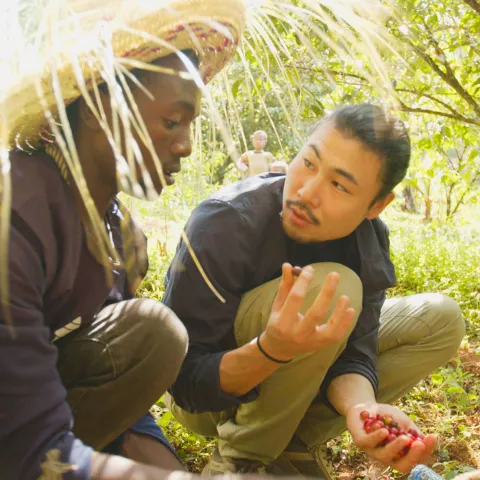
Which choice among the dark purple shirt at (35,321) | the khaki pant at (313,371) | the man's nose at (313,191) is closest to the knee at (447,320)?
the khaki pant at (313,371)

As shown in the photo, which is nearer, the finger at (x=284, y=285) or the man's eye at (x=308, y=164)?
the finger at (x=284, y=285)

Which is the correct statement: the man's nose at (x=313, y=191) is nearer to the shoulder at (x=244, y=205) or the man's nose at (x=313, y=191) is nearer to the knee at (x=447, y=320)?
the shoulder at (x=244, y=205)

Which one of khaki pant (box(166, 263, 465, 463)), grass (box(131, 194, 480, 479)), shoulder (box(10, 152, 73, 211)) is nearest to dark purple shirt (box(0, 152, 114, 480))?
shoulder (box(10, 152, 73, 211))

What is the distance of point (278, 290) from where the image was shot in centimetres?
137

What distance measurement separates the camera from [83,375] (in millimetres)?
1271

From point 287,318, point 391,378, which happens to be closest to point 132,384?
point 287,318

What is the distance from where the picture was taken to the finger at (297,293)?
1135 mm

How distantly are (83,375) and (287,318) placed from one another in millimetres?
481

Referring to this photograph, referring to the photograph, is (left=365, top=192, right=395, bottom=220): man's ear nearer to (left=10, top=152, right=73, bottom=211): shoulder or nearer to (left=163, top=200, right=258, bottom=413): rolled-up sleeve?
(left=163, top=200, right=258, bottom=413): rolled-up sleeve

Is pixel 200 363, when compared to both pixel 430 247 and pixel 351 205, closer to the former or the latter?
pixel 351 205

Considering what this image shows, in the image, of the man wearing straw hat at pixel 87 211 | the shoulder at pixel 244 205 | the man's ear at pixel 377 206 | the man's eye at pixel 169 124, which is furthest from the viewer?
the man's ear at pixel 377 206

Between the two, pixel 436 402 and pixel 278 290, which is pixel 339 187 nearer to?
pixel 278 290

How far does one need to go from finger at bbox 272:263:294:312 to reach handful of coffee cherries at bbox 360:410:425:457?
0.36m

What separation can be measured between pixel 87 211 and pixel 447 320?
1.24m
